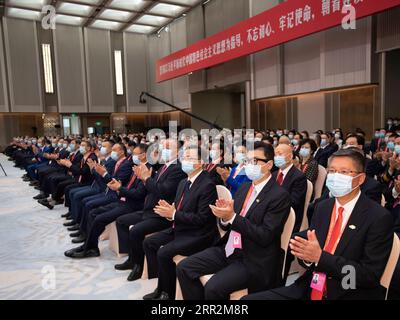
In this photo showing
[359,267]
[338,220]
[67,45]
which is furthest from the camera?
[67,45]

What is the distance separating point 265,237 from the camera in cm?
200

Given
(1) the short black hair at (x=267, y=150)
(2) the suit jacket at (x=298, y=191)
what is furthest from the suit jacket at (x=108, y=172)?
(1) the short black hair at (x=267, y=150)

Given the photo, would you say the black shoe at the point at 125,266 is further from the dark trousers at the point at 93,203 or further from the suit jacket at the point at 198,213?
the dark trousers at the point at 93,203

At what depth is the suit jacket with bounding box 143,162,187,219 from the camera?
10.9 ft

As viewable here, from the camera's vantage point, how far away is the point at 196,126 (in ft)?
57.3

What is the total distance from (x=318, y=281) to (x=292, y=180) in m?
1.55

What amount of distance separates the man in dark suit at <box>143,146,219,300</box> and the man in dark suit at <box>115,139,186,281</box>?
0.32 meters

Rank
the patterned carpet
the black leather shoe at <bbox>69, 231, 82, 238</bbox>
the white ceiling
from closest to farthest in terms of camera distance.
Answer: the patterned carpet, the black leather shoe at <bbox>69, 231, 82, 238</bbox>, the white ceiling

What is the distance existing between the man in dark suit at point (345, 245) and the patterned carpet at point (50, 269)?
5.38 feet

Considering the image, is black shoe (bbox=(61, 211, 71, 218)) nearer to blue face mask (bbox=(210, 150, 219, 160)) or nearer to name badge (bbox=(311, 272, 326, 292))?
blue face mask (bbox=(210, 150, 219, 160))

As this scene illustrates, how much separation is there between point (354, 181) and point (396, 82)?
8.48 m

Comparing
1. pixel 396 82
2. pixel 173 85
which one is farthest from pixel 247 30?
pixel 173 85

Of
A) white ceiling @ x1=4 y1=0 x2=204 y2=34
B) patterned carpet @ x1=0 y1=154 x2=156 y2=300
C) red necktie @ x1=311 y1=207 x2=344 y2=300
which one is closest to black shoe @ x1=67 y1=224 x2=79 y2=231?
patterned carpet @ x1=0 y1=154 x2=156 y2=300
